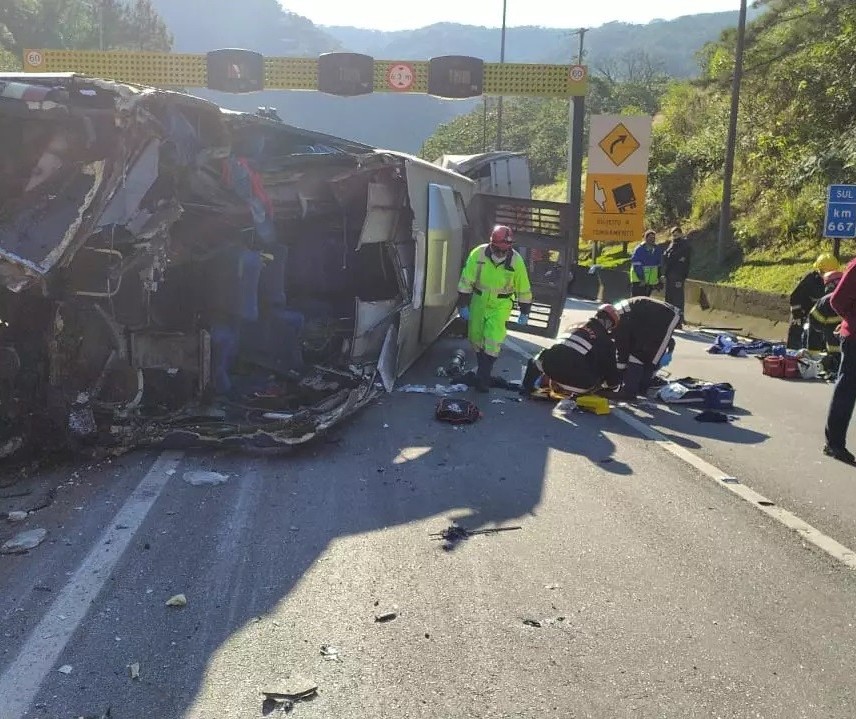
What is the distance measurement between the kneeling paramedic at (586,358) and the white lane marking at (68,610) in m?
4.07

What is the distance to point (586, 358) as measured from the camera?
7.98 meters

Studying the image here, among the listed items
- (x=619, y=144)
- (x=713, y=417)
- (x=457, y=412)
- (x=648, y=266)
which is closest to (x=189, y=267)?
(x=457, y=412)

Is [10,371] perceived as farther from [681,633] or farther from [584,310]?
[584,310]

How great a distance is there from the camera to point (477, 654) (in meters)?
3.29

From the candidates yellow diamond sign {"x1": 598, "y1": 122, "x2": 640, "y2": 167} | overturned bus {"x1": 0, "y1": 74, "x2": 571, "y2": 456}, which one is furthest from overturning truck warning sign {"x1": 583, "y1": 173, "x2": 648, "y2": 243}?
overturned bus {"x1": 0, "y1": 74, "x2": 571, "y2": 456}

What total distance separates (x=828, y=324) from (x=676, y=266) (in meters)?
5.04

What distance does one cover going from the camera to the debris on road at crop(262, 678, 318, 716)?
A: 290 cm

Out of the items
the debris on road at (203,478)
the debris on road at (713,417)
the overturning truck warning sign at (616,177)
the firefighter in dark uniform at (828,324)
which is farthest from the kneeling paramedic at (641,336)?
the overturning truck warning sign at (616,177)

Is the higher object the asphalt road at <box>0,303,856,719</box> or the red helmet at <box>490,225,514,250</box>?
the red helmet at <box>490,225,514,250</box>

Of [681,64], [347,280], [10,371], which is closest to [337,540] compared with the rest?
[10,371]

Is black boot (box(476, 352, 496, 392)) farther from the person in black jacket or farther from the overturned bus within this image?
the person in black jacket

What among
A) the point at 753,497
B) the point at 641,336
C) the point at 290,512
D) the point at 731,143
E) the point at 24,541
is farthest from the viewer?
the point at 731,143

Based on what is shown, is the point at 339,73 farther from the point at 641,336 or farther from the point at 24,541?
the point at 24,541

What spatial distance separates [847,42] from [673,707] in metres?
19.2
